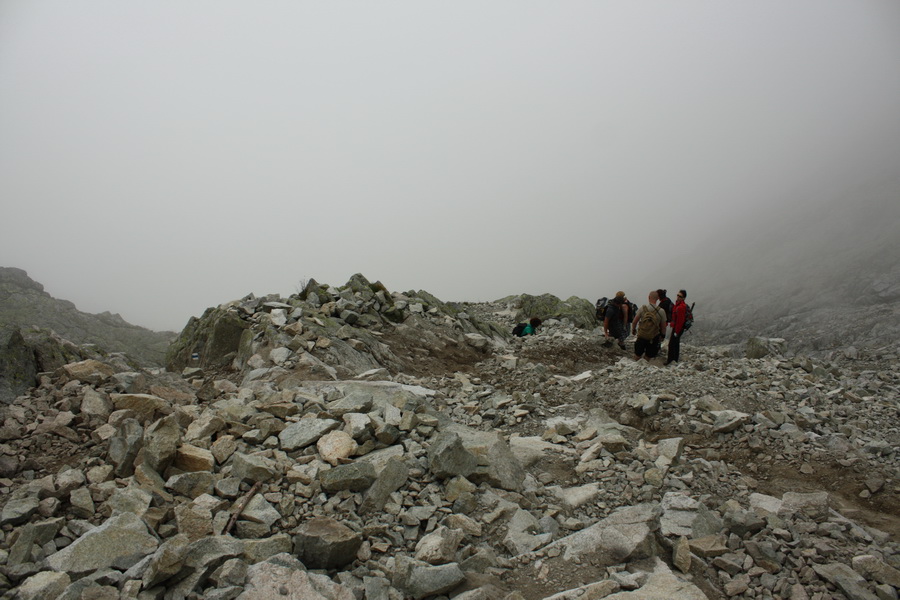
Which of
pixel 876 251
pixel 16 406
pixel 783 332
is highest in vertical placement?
pixel 876 251

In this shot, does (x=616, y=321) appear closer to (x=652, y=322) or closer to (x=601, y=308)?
(x=601, y=308)

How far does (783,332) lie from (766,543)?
3739 centimetres

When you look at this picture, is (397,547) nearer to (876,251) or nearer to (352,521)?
(352,521)

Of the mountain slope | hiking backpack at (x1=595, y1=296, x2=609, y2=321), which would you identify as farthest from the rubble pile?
the mountain slope

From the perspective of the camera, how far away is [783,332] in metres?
34.9

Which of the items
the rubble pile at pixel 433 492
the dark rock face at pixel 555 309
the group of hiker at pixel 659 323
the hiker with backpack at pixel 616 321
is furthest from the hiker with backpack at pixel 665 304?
the dark rock face at pixel 555 309

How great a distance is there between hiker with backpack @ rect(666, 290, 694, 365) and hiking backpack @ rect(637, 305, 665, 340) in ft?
1.46

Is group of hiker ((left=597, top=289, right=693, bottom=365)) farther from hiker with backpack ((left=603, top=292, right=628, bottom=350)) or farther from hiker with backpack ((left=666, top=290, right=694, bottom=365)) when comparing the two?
hiker with backpack ((left=603, top=292, right=628, bottom=350))

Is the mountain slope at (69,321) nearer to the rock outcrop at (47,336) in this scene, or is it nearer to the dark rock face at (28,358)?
the rock outcrop at (47,336)

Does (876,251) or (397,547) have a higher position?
(876,251)

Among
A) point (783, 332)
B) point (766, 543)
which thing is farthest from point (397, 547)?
point (783, 332)

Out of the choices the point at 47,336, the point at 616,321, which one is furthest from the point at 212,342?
the point at 616,321

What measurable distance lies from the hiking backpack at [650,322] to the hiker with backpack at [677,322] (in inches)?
17.5

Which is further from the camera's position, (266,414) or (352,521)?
(266,414)
